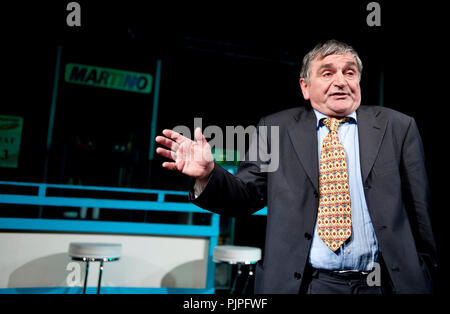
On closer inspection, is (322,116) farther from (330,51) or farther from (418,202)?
(418,202)

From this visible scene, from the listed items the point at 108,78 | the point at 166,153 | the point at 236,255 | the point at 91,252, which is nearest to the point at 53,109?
the point at 108,78

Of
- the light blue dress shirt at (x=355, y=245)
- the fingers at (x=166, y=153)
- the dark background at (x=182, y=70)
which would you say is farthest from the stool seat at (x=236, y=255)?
the dark background at (x=182, y=70)

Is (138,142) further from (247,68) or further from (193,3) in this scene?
(193,3)

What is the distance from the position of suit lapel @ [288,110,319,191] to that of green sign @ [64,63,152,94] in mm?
5413

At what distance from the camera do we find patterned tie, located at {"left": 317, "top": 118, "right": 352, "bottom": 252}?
3.96 ft

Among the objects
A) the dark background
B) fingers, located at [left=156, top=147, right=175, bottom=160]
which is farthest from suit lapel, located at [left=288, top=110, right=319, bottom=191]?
the dark background

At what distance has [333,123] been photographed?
142 cm

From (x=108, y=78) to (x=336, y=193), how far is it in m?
5.88

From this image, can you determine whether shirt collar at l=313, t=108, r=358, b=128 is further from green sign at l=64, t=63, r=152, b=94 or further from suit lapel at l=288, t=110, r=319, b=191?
green sign at l=64, t=63, r=152, b=94

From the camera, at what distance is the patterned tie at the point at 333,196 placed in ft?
3.96

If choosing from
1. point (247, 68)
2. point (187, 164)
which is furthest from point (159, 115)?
point (187, 164)

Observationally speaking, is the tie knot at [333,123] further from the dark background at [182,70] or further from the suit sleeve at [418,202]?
the dark background at [182,70]

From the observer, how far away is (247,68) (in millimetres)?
6492
